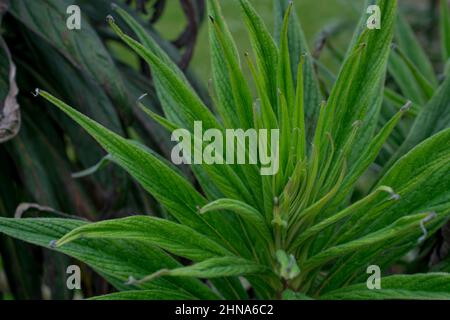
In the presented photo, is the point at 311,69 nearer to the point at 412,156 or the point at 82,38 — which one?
the point at 412,156

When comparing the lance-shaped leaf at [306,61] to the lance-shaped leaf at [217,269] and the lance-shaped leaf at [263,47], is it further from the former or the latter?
the lance-shaped leaf at [217,269]

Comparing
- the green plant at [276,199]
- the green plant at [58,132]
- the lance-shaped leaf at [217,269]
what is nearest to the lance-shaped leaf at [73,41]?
the green plant at [58,132]

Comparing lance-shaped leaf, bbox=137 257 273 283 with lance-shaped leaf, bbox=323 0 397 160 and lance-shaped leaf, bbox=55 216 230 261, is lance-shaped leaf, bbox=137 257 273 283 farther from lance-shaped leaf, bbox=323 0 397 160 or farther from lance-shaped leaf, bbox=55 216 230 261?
lance-shaped leaf, bbox=323 0 397 160

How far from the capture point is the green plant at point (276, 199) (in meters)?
0.87

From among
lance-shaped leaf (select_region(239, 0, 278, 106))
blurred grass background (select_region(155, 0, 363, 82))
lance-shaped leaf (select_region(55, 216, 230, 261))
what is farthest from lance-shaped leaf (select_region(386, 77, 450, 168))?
blurred grass background (select_region(155, 0, 363, 82))

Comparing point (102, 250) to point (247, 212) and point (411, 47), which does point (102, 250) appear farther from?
point (411, 47)

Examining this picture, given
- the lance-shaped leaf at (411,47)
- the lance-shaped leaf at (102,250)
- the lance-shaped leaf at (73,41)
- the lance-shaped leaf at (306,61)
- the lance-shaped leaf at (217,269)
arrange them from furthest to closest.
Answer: the lance-shaped leaf at (411,47)
the lance-shaped leaf at (73,41)
the lance-shaped leaf at (306,61)
the lance-shaped leaf at (102,250)
the lance-shaped leaf at (217,269)

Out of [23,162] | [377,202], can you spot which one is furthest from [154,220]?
[23,162]

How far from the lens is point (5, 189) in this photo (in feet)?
5.02

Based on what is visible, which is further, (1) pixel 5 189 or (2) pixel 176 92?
(1) pixel 5 189

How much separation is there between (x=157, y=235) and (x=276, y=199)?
0.45ft

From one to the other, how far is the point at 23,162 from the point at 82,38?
0.28 metres

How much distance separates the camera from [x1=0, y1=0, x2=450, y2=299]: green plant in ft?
2.85

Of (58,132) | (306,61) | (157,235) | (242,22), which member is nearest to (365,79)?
(306,61)
